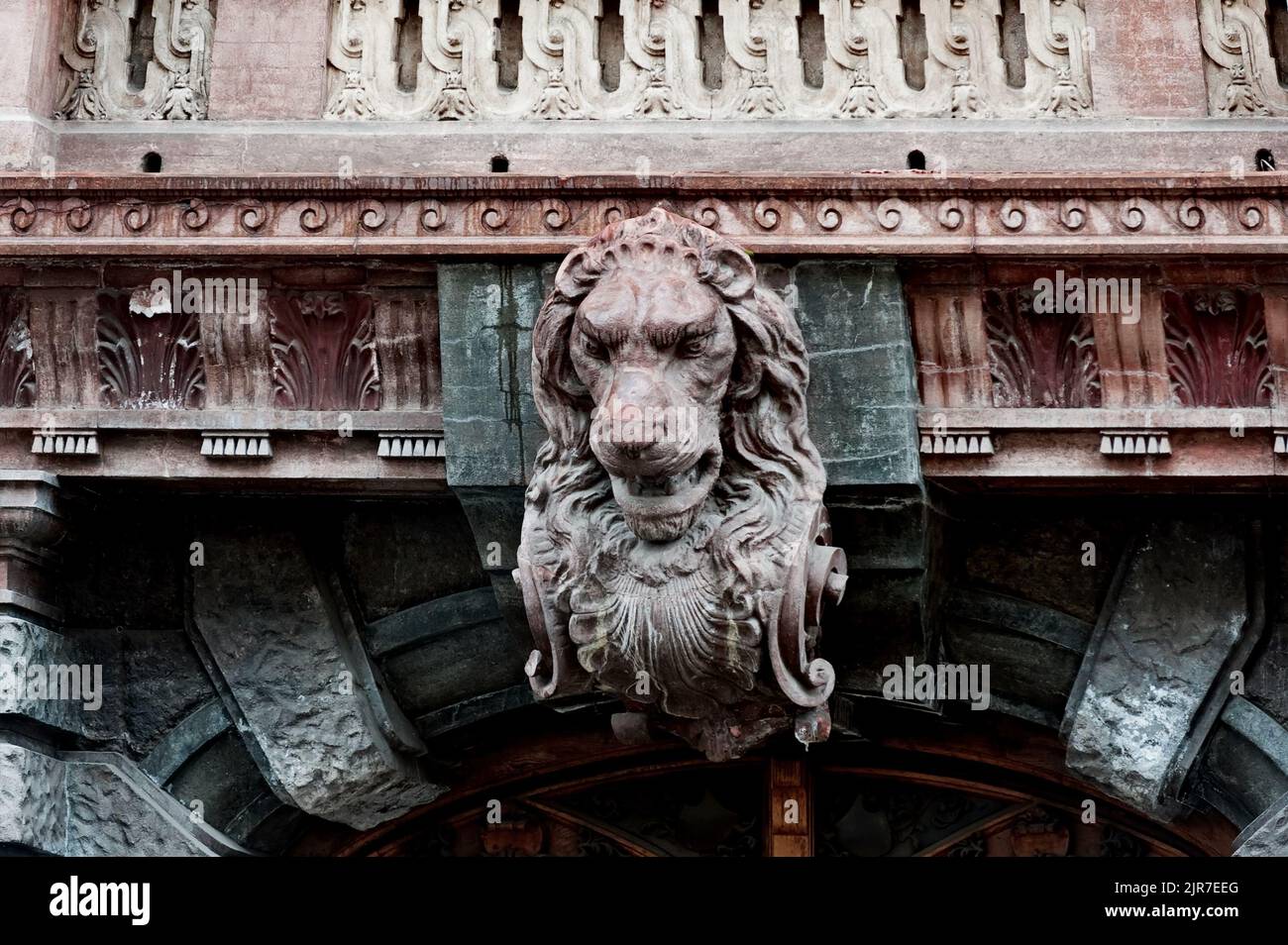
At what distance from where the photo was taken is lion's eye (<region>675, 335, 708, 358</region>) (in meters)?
5.63

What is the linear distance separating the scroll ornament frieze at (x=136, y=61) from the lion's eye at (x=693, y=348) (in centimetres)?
166

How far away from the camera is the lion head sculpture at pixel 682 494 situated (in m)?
5.64

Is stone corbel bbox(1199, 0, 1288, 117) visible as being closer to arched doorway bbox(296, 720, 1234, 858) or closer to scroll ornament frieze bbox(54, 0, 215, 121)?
arched doorway bbox(296, 720, 1234, 858)

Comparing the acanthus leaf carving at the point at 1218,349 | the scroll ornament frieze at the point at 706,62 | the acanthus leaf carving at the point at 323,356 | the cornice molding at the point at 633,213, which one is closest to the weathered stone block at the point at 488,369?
the cornice molding at the point at 633,213

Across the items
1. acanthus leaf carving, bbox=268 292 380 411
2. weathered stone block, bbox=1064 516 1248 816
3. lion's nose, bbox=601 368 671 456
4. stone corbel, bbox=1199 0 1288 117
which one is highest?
stone corbel, bbox=1199 0 1288 117

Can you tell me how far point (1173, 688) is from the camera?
6230 millimetres

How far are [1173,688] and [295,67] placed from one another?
9.36 ft

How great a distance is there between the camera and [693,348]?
564cm

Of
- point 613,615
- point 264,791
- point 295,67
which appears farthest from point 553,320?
point 264,791

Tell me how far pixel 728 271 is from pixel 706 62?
923 millimetres

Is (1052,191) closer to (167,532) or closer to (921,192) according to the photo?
(921,192)

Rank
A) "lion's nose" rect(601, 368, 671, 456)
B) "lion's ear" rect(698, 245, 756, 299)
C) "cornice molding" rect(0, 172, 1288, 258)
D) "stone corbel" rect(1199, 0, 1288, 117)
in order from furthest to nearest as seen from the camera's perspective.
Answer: "stone corbel" rect(1199, 0, 1288, 117)
"cornice molding" rect(0, 172, 1288, 258)
"lion's ear" rect(698, 245, 756, 299)
"lion's nose" rect(601, 368, 671, 456)

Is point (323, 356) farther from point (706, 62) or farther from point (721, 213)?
point (706, 62)

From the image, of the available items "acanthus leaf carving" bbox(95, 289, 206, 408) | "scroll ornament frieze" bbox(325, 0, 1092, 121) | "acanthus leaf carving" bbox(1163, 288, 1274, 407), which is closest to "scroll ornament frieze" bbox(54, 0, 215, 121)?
"scroll ornament frieze" bbox(325, 0, 1092, 121)
